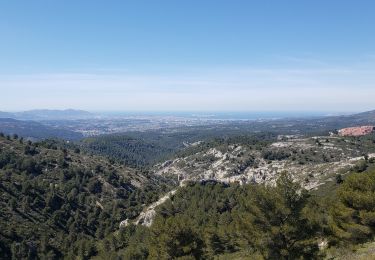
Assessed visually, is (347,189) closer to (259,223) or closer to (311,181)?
(259,223)

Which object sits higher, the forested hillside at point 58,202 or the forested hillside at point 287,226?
the forested hillside at point 287,226

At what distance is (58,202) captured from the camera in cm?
14300

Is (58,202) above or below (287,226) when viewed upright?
below

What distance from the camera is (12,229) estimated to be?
10656 centimetres

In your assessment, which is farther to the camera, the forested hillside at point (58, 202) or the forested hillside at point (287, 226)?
the forested hillside at point (58, 202)

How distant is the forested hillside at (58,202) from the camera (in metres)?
105

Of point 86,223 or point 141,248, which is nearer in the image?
point 141,248

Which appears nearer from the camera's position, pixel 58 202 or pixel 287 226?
pixel 287 226

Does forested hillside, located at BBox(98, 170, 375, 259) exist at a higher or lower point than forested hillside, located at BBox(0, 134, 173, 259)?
higher

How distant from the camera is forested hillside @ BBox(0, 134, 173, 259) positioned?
105m

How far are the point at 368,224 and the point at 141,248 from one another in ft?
146

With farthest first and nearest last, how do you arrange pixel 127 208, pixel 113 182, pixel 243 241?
pixel 113 182 → pixel 127 208 → pixel 243 241

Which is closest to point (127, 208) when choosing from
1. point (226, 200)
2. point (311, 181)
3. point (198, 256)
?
point (226, 200)

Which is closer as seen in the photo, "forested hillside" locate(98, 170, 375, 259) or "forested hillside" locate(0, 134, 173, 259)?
"forested hillside" locate(98, 170, 375, 259)
